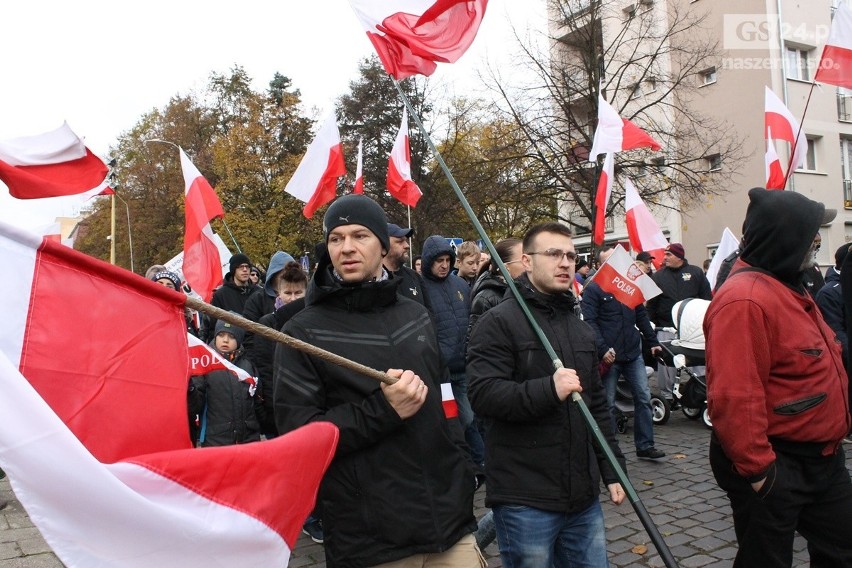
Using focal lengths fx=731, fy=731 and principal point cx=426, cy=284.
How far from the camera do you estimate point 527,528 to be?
2918 millimetres

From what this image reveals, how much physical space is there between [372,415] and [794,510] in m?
1.90

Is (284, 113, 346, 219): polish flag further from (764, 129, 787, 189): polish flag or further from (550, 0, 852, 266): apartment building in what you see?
(550, 0, 852, 266): apartment building

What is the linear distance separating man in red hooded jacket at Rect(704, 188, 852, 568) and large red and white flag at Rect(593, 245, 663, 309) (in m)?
2.90

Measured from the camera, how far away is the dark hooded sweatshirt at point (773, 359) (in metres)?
2.96

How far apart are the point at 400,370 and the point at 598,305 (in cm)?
505

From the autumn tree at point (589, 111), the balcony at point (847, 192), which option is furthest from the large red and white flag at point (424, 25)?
the balcony at point (847, 192)

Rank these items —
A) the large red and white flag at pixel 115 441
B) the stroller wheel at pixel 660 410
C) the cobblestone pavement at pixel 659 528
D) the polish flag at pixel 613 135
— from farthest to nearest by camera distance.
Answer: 1. the polish flag at pixel 613 135
2. the stroller wheel at pixel 660 410
3. the cobblestone pavement at pixel 659 528
4. the large red and white flag at pixel 115 441

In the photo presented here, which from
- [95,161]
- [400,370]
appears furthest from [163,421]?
[95,161]

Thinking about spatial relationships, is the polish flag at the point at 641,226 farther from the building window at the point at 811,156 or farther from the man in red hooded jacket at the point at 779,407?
the building window at the point at 811,156

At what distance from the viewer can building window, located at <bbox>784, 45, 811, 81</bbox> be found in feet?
92.6

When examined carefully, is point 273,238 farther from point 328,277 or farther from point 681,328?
point 328,277

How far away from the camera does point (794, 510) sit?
302 centimetres

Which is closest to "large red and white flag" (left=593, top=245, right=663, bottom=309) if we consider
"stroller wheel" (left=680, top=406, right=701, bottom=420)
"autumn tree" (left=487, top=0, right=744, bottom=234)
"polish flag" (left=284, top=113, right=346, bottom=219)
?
"stroller wheel" (left=680, top=406, right=701, bottom=420)

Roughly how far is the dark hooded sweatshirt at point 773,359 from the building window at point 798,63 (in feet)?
94.7
